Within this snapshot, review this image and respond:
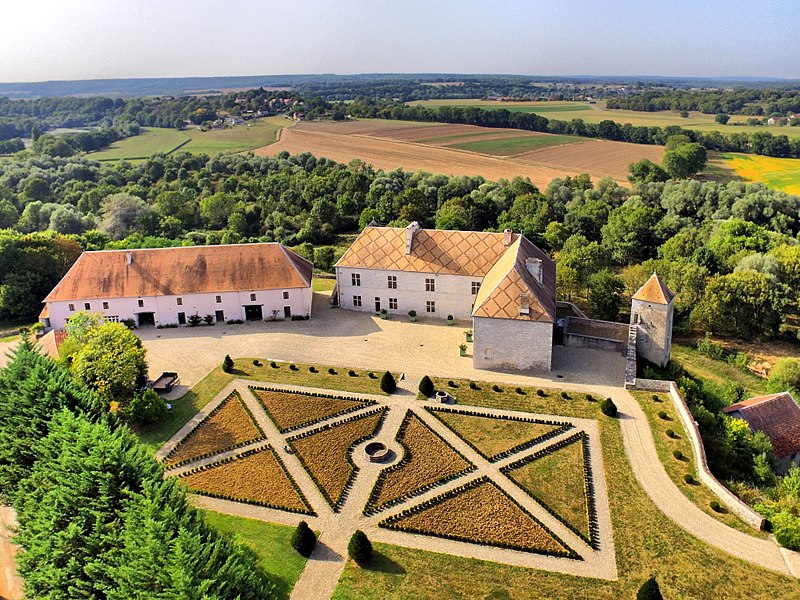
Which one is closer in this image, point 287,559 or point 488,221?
point 287,559

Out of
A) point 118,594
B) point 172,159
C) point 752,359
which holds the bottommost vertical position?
point 752,359

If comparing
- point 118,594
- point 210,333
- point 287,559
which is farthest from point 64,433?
point 210,333

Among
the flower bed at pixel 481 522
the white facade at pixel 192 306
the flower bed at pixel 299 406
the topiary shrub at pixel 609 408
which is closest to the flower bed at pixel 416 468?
the flower bed at pixel 481 522

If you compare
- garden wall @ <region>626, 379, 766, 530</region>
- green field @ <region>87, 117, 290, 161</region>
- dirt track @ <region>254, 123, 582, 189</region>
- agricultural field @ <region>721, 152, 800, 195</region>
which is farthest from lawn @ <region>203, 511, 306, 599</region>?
green field @ <region>87, 117, 290, 161</region>

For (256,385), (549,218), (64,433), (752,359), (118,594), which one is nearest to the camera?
(118,594)

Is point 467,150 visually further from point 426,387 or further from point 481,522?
point 481,522

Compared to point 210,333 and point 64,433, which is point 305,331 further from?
point 64,433

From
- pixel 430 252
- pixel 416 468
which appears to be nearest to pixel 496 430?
pixel 416 468

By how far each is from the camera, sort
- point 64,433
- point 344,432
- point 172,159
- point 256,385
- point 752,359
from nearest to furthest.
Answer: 1. point 64,433
2. point 344,432
3. point 256,385
4. point 752,359
5. point 172,159
